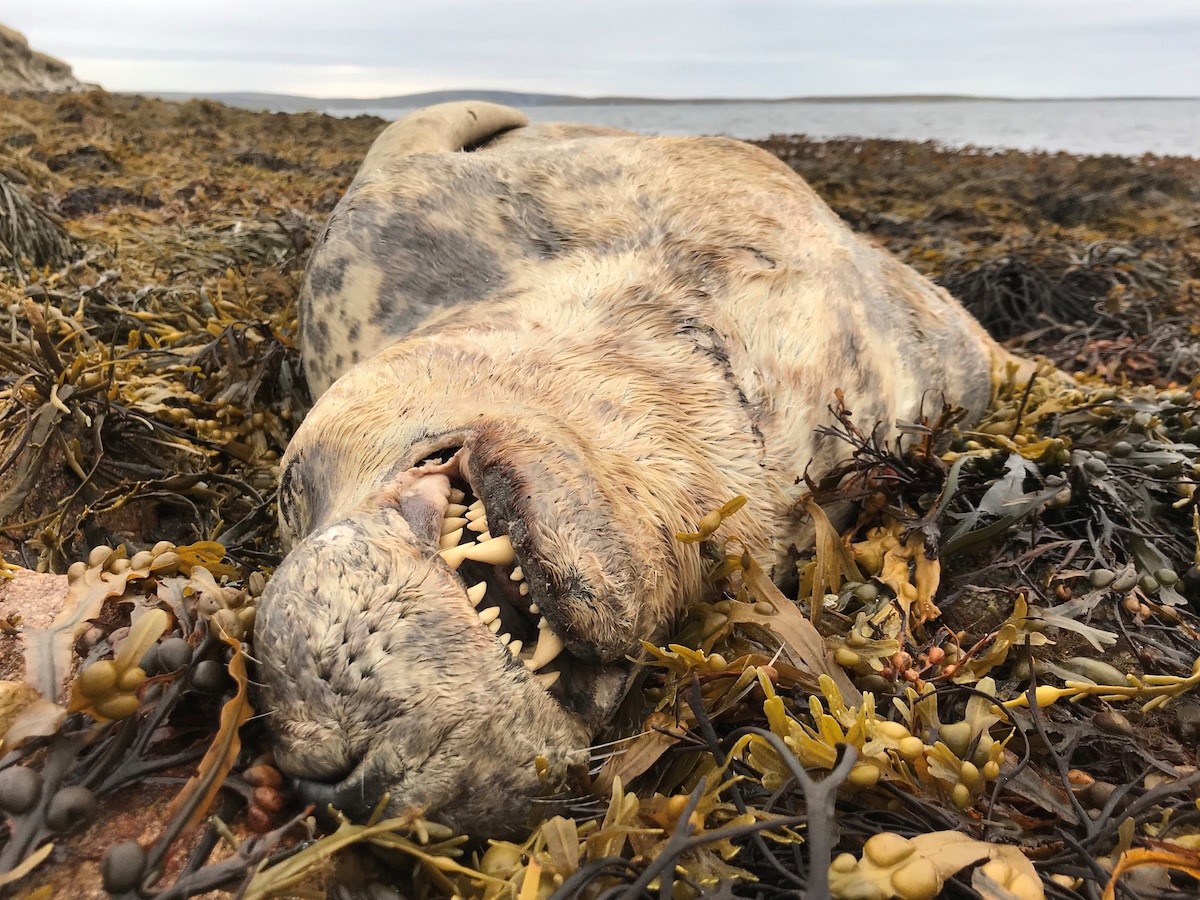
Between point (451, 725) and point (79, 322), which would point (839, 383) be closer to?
point (451, 725)

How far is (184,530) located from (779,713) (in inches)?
77.6

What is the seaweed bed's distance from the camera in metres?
1.15

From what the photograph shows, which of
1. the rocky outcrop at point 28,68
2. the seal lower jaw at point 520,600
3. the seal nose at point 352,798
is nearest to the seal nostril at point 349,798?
the seal nose at point 352,798

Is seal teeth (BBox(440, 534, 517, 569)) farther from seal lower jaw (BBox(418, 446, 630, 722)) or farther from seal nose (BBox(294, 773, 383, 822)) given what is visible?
seal nose (BBox(294, 773, 383, 822))

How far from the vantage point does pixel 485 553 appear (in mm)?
1396

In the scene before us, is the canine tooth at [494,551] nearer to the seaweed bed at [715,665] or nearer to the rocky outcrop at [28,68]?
the seaweed bed at [715,665]

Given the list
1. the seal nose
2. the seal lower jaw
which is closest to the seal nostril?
the seal nose

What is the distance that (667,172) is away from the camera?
2.75 meters

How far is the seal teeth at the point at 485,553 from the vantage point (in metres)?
1.39

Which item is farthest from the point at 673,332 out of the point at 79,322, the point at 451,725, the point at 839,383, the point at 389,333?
the point at 79,322

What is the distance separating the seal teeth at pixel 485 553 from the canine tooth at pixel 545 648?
0.15 meters

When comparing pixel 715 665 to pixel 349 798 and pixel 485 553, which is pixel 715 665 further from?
pixel 349 798

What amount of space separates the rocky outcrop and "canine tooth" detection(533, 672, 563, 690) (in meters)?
33.9

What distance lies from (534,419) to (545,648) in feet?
1.55
